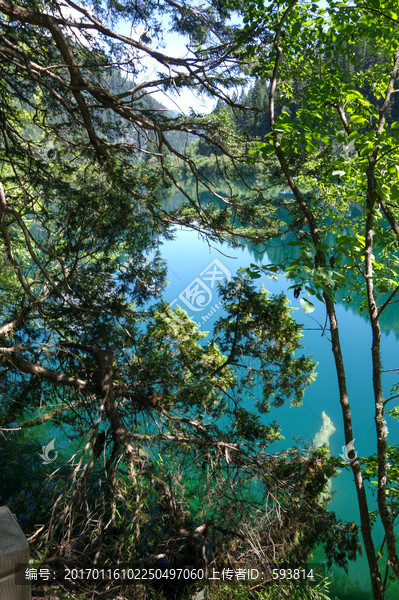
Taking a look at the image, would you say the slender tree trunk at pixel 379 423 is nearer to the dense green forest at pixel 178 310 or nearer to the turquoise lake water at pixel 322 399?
the dense green forest at pixel 178 310

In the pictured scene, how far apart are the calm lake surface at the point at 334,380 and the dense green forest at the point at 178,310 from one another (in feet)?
2.51

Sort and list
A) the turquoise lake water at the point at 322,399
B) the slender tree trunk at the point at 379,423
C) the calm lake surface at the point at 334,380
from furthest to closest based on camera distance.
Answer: the calm lake surface at the point at 334,380 < the turquoise lake water at the point at 322,399 < the slender tree trunk at the point at 379,423

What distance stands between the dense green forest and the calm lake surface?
30.1 inches

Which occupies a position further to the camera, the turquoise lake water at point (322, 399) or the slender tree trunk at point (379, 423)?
the turquoise lake water at point (322, 399)

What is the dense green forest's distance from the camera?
2691 mm

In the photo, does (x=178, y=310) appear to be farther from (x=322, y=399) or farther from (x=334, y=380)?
(x=334, y=380)

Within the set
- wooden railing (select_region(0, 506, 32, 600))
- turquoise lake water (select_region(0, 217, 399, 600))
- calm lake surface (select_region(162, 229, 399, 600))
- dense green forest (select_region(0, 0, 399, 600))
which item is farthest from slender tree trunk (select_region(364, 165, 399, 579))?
wooden railing (select_region(0, 506, 32, 600))

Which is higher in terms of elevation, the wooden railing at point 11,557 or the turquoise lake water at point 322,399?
the turquoise lake water at point 322,399

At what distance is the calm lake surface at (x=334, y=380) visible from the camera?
5818 millimetres

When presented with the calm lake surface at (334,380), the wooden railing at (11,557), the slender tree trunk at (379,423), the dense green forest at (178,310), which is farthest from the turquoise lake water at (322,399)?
the wooden railing at (11,557)

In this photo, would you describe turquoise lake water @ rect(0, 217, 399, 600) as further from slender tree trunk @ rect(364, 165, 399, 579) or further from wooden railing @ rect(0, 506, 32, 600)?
wooden railing @ rect(0, 506, 32, 600)

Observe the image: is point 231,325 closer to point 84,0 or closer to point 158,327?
point 158,327

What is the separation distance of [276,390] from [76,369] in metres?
2.62

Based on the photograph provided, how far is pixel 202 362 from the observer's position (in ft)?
18.6
